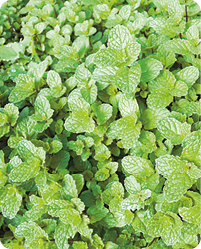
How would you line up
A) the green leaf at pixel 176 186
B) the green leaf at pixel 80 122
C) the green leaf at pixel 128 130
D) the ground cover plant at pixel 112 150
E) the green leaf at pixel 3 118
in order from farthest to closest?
the green leaf at pixel 3 118, the green leaf at pixel 80 122, the green leaf at pixel 128 130, the ground cover plant at pixel 112 150, the green leaf at pixel 176 186

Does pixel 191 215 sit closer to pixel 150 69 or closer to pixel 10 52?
pixel 150 69

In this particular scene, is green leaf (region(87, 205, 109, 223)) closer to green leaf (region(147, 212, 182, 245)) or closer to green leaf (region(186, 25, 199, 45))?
green leaf (region(147, 212, 182, 245))

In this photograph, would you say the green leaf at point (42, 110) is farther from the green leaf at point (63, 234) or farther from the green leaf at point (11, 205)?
the green leaf at point (63, 234)

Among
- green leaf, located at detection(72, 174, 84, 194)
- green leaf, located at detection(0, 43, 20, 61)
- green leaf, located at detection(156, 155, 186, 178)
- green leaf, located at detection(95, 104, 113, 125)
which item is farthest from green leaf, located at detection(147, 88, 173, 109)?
green leaf, located at detection(0, 43, 20, 61)

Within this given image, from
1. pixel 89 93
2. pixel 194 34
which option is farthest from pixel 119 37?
pixel 194 34

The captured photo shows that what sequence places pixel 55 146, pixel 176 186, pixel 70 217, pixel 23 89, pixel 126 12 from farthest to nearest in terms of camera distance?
pixel 126 12
pixel 23 89
pixel 55 146
pixel 70 217
pixel 176 186

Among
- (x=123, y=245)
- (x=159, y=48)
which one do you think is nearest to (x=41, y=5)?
(x=159, y=48)

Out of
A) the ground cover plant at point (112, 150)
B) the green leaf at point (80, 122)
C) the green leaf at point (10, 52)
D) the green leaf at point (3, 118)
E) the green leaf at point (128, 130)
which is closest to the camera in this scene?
the ground cover plant at point (112, 150)

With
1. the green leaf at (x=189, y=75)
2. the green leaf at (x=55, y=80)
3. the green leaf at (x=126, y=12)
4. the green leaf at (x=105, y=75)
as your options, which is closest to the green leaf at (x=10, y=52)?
the green leaf at (x=55, y=80)
